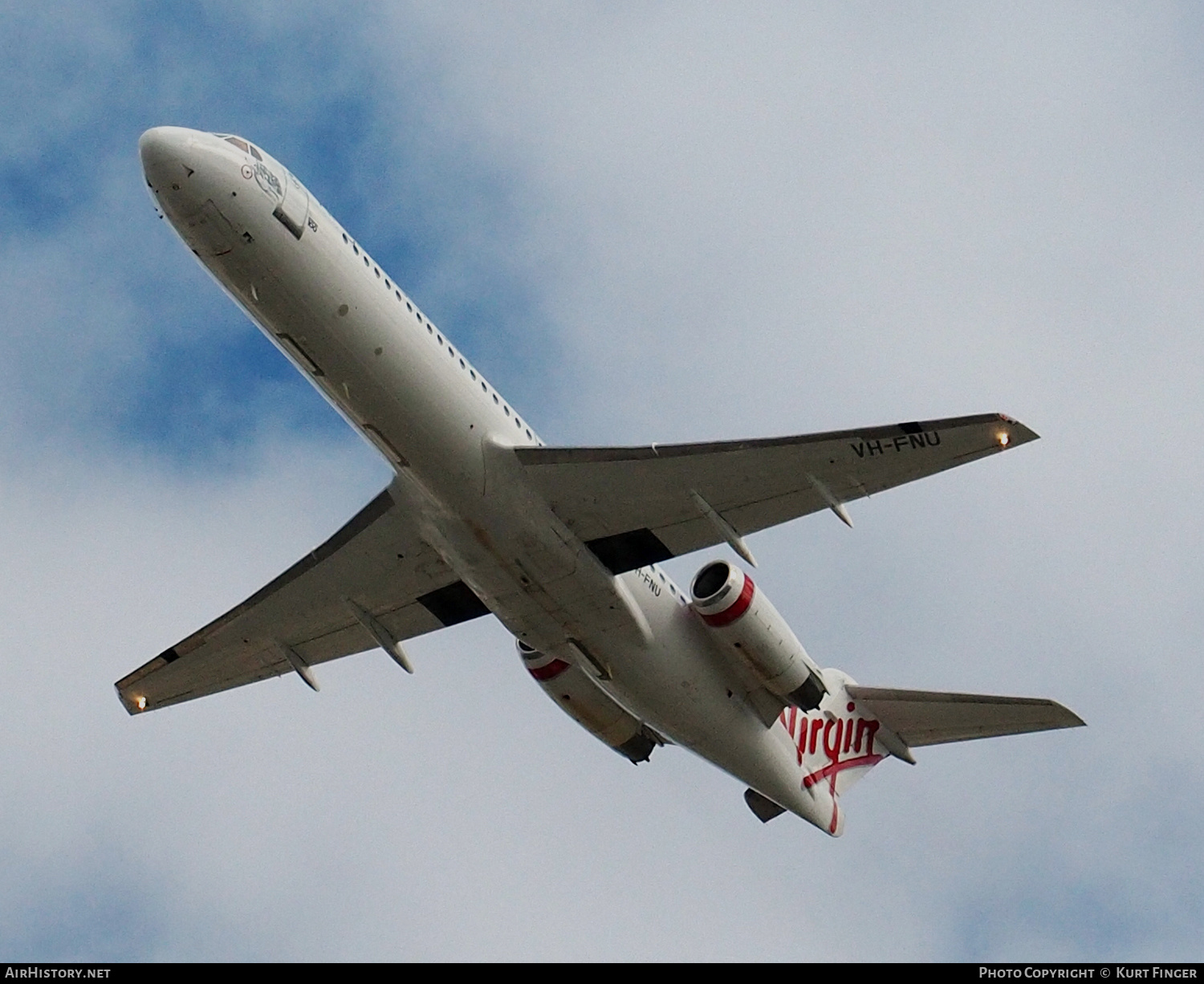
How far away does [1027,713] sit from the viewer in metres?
27.3

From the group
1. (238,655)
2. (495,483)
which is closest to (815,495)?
(495,483)

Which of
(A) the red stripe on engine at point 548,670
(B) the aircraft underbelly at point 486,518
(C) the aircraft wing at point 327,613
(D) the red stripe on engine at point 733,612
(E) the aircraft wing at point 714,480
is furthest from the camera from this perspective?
(A) the red stripe on engine at point 548,670

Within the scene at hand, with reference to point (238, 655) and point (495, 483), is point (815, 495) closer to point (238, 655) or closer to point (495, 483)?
point (495, 483)

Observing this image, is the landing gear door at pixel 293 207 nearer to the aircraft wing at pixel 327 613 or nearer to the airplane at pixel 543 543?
the airplane at pixel 543 543

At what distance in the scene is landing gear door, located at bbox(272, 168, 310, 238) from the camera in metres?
21.8

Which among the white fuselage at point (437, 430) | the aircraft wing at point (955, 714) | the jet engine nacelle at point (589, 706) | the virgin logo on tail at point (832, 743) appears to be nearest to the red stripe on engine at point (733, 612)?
the white fuselage at point (437, 430)

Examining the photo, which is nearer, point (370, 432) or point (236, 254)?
point (236, 254)

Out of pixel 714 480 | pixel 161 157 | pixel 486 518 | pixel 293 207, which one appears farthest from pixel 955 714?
pixel 161 157

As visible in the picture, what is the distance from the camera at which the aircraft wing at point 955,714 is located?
27125mm

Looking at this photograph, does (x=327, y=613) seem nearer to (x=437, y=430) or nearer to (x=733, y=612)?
(x=437, y=430)

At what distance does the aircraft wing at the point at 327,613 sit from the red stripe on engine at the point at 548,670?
1.32 meters

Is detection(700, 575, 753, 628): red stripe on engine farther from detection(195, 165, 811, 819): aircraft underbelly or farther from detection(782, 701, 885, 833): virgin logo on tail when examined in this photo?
detection(782, 701, 885, 833): virgin logo on tail

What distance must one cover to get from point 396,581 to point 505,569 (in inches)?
132

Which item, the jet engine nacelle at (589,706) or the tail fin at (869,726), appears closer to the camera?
the jet engine nacelle at (589,706)
